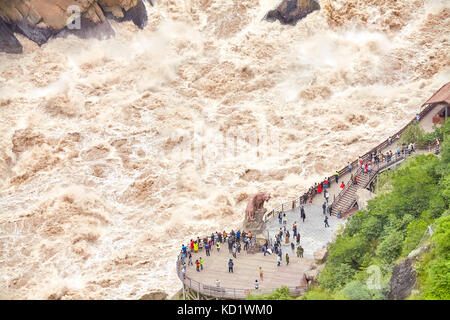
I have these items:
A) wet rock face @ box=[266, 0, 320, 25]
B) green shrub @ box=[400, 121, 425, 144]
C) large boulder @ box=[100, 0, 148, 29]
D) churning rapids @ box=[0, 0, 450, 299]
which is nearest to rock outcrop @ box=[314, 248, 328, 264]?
churning rapids @ box=[0, 0, 450, 299]

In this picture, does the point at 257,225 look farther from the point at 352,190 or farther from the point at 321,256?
the point at 352,190

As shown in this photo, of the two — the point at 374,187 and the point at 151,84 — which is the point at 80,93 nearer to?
the point at 151,84

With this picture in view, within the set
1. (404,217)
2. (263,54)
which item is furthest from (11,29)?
(404,217)

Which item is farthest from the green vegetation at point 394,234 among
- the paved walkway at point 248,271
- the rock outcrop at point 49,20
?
the rock outcrop at point 49,20

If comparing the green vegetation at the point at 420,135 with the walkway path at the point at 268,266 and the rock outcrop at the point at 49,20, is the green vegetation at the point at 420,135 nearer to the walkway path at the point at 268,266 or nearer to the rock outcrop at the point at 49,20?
the walkway path at the point at 268,266

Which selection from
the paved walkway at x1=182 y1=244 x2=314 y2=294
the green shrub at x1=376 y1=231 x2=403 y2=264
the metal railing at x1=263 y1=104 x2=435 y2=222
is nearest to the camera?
the green shrub at x1=376 y1=231 x2=403 y2=264

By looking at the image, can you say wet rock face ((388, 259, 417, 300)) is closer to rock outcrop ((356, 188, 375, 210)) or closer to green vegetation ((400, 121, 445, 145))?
rock outcrop ((356, 188, 375, 210))
